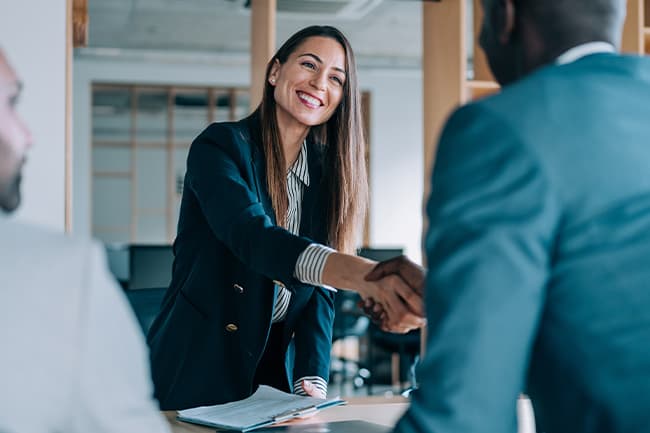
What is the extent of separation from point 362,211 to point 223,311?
0.48m

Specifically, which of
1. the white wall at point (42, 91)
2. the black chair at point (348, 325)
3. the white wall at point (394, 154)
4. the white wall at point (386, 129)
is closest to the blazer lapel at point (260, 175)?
the white wall at point (42, 91)

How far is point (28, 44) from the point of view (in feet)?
7.78

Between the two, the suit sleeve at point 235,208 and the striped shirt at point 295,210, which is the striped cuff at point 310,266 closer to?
the suit sleeve at point 235,208

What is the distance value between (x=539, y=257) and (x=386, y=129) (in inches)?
425

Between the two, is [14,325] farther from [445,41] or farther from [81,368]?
[445,41]

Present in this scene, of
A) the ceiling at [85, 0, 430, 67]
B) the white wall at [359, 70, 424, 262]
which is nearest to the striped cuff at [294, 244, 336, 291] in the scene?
the ceiling at [85, 0, 430, 67]

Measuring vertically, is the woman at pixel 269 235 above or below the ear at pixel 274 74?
below

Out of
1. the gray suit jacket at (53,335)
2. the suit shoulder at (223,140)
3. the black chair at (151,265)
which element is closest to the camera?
the gray suit jacket at (53,335)

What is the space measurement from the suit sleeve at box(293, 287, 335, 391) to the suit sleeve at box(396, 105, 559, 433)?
1.21 meters

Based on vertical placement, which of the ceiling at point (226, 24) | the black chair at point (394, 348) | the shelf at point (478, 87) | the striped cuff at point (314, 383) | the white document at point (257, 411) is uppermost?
the ceiling at point (226, 24)

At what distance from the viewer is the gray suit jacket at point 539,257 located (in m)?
0.76

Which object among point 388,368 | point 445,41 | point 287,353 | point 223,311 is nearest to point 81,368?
point 223,311

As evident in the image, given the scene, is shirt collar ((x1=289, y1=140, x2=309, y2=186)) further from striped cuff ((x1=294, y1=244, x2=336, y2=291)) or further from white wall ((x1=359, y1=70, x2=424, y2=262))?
white wall ((x1=359, y1=70, x2=424, y2=262))

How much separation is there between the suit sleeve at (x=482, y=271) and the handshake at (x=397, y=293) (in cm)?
64
